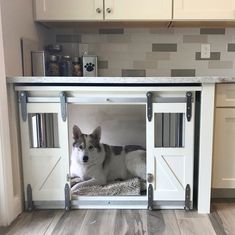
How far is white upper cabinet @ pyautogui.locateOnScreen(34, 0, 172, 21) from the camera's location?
2.04m

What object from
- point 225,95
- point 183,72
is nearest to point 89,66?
point 183,72

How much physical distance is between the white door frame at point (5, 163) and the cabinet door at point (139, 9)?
2.85ft

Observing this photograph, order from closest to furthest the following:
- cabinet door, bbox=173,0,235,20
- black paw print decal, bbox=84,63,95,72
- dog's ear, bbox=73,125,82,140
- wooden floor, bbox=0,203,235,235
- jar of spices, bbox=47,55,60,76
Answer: wooden floor, bbox=0,203,235,235 → dog's ear, bbox=73,125,82,140 → cabinet door, bbox=173,0,235,20 → jar of spices, bbox=47,55,60,76 → black paw print decal, bbox=84,63,95,72

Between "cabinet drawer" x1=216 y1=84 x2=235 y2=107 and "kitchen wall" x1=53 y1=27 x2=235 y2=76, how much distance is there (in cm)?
74

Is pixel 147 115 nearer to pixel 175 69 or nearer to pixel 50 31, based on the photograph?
pixel 175 69

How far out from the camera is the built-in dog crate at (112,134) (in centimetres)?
167

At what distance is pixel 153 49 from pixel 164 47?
10 cm

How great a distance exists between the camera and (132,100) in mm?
1670

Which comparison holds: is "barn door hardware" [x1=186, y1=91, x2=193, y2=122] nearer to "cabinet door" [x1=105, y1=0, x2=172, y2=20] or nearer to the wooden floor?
the wooden floor

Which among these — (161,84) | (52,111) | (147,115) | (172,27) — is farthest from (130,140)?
(172,27)

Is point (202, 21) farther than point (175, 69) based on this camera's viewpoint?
No

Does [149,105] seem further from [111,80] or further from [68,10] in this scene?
[68,10]

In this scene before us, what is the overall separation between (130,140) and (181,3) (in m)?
1.08

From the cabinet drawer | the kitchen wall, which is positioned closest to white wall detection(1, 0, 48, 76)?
the kitchen wall
